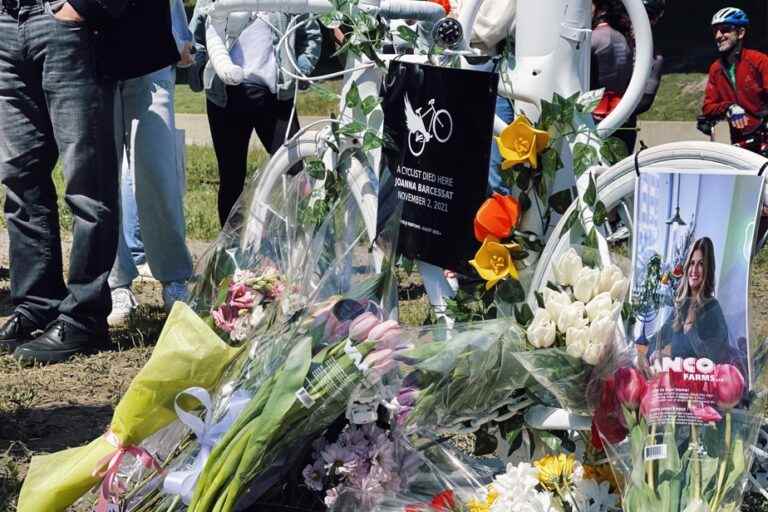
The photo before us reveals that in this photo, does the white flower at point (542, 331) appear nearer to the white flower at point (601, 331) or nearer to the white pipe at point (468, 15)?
the white flower at point (601, 331)

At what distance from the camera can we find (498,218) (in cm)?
271

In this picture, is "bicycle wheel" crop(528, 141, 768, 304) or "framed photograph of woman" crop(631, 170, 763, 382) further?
"bicycle wheel" crop(528, 141, 768, 304)

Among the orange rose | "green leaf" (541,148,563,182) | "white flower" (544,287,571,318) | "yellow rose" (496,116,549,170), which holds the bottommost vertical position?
"white flower" (544,287,571,318)

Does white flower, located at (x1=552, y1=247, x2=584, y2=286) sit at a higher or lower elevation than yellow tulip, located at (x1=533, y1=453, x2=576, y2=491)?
higher

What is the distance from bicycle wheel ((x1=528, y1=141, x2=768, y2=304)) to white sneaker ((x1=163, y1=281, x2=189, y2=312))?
273 centimetres

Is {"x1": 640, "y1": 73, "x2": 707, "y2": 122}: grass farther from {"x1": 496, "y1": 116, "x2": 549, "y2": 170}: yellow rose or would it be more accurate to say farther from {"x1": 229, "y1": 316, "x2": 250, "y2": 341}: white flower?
→ {"x1": 229, "y1": 316, "x2": 250, "y2": 341}: white flower

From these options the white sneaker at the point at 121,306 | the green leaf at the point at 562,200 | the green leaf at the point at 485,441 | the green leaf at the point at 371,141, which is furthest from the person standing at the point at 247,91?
the green leaf at the point at 485,441

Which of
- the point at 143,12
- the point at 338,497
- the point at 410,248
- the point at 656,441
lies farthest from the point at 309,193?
the point at 143,12

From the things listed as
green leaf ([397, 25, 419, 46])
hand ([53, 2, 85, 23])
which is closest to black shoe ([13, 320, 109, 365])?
hand ([53, 2, 85, 23])

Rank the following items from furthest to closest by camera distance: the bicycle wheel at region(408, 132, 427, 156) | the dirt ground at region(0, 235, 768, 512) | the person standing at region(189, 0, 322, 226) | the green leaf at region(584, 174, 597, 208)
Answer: the person standing at region(189, 0, 322, 226)
the dirt ground at region(0, 235, 768, 512)
the bicycle wheel at region(408, 132, 427, 156)
the green leaf at region(584, 174, 597, 208)

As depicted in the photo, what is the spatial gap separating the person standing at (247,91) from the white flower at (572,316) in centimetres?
306

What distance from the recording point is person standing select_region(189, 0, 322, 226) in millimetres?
5359

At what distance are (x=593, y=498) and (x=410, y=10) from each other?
153 centimetres

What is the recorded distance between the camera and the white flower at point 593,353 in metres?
2.25
